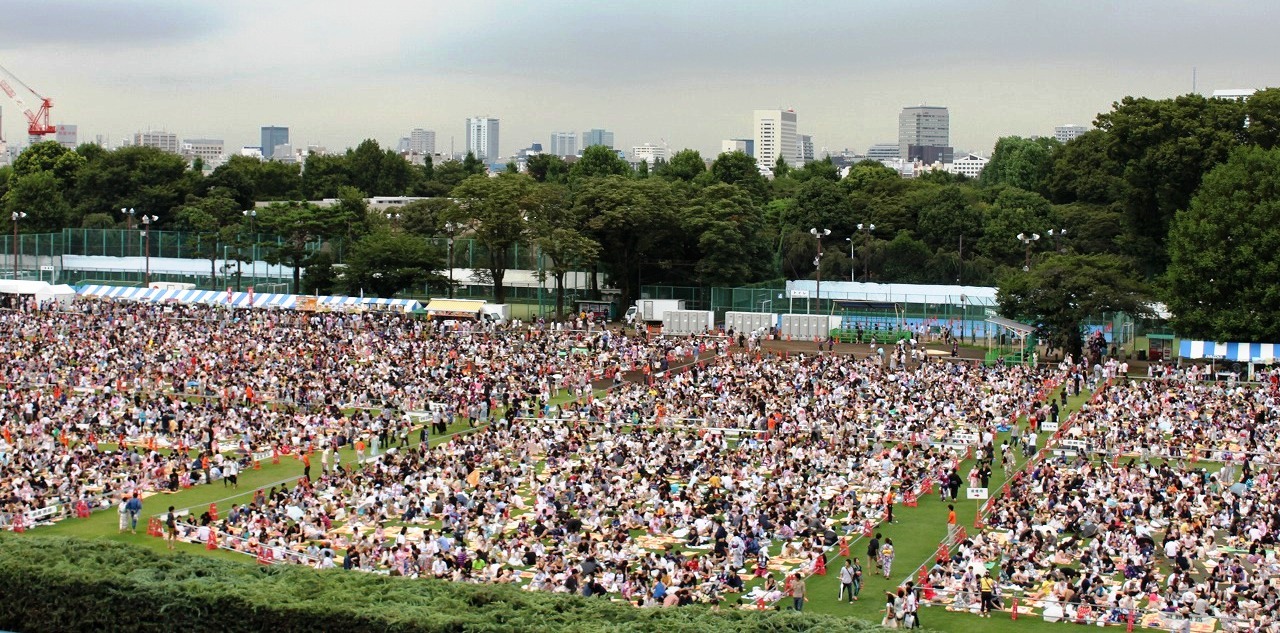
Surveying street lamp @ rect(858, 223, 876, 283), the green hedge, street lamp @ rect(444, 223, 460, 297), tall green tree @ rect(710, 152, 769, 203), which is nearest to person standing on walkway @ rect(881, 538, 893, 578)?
the green hedge

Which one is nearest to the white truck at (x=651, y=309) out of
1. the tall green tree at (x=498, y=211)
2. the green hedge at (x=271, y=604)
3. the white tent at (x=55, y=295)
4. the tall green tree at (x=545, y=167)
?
the tall green tree at (x=498, y=211)

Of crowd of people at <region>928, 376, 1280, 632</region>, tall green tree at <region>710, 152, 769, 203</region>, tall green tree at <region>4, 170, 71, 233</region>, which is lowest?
crowd of people at <region>928, 376, 1280, 632</region>

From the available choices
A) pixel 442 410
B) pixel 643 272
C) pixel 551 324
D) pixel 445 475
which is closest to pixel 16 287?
pixel 551 324

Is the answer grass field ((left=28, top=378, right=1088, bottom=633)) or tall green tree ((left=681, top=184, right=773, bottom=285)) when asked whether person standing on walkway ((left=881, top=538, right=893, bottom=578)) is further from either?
tall green tree ((left=681, top=184, right=773, bottom=285))

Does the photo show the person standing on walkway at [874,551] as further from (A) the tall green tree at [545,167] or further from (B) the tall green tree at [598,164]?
(A) the tall green tree at [545,167]

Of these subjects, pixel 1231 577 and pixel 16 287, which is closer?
pixel 1231 577

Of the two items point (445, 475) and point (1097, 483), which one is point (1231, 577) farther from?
point (445, 475)
